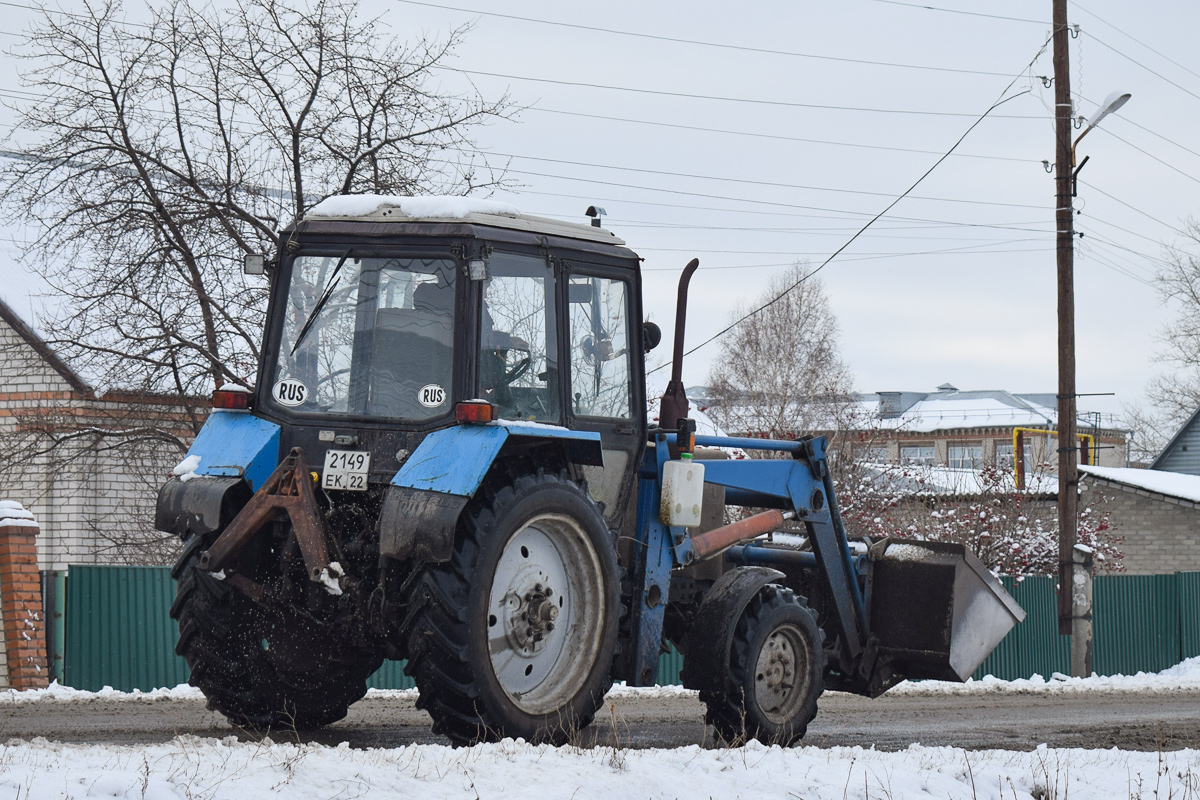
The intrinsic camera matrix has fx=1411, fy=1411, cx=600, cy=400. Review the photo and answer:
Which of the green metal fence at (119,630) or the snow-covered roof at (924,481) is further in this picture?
the snow-covered roof at (924,481)

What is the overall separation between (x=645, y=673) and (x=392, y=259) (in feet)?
8.50

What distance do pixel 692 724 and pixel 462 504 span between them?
4196 millimetres

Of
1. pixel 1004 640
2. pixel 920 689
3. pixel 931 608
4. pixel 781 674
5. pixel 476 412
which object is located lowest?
pixel 1004 640

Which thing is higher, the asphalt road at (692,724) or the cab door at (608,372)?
the cab door at (608,372)

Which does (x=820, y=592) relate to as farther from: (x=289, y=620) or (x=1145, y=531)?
(x=1145, y=531)

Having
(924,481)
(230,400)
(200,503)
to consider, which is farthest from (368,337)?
(924,481)

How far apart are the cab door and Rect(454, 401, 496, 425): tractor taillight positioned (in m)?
0.97

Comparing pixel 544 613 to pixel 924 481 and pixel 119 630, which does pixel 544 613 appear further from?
pixel 924 481

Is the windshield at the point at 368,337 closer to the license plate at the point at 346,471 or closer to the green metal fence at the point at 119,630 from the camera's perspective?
the license plate at the point at 346,471

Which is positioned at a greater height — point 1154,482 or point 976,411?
point 976,411

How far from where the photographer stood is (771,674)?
27.1 ft

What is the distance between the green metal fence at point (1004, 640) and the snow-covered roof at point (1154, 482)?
7.60 m

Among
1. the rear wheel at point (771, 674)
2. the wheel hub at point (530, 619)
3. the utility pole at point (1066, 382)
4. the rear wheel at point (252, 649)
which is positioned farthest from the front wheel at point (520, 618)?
the utility pole at point (1066, 382)

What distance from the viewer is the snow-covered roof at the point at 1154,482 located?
31.3 meters
